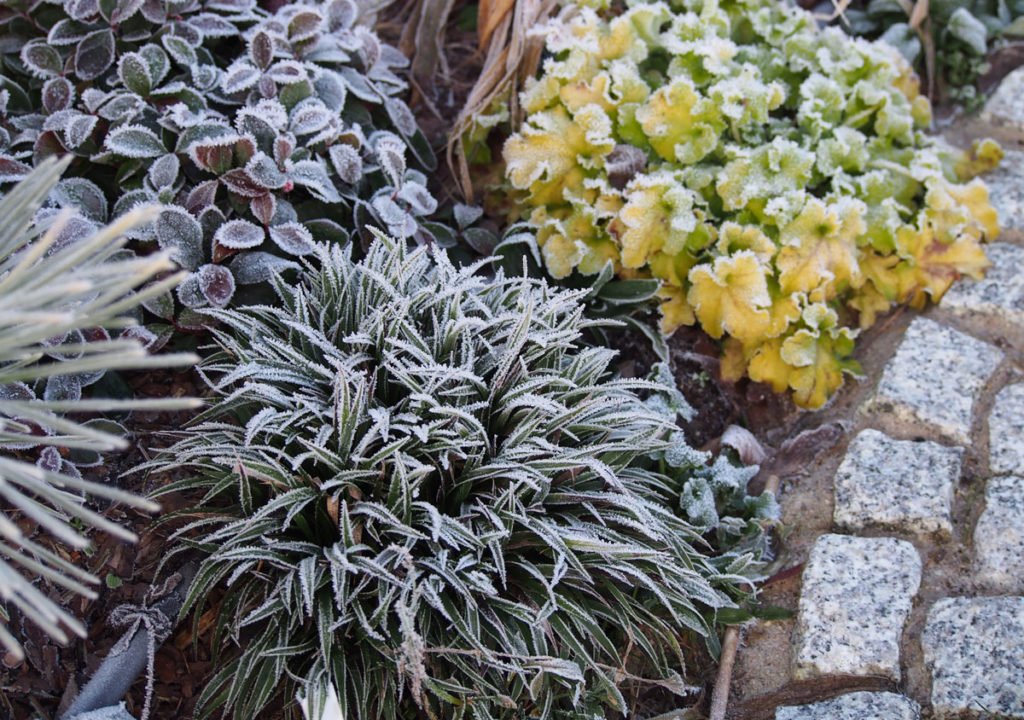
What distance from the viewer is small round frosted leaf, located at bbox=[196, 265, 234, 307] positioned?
2139 millimetres

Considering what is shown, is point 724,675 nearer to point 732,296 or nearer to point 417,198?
point 732,296

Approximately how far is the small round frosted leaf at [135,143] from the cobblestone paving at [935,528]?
1748mm

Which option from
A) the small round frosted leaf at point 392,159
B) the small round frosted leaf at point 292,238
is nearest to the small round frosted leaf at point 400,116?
the small round frosted leaf at point 392,159

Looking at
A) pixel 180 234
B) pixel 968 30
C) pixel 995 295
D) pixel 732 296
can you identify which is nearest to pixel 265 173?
pixel 180 234

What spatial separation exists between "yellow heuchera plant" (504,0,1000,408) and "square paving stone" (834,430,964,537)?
0.24m

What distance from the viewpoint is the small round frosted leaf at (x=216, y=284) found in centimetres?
214

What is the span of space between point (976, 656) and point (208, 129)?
199cm

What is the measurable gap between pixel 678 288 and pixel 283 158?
106 cm

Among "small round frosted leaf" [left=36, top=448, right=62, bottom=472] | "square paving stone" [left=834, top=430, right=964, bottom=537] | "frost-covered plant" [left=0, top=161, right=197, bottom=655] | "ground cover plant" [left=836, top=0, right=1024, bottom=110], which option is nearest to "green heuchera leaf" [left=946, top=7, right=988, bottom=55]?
"ground cover plant" [left=836, top=0, right=1024, bottom=110]

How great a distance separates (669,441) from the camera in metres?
2.30

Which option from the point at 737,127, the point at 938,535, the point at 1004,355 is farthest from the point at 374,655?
the point at 1004,355

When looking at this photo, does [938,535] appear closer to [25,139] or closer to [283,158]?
[283,158]

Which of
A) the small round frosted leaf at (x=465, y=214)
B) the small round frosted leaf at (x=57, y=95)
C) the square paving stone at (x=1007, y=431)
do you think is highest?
the small round frosted leaf at (x=57, y=95)

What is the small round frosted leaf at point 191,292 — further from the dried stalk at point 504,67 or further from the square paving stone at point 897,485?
the square paving stone at point 897,485
